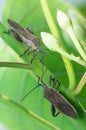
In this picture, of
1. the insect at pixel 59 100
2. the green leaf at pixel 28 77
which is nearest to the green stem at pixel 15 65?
the insect at pixel 59 100

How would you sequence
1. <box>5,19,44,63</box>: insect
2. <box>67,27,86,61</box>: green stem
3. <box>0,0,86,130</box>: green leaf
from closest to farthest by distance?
<box>67,27,86,61</box>: green stem, <box>5,19,44,63</box>: insect, <box>0,0,86,130</box>: green leaf

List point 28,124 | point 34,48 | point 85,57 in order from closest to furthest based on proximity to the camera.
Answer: point 85,57
point 34,48
point 28,124

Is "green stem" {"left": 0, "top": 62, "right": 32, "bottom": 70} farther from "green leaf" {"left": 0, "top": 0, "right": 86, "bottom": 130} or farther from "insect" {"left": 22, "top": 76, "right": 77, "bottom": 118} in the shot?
"green leaf" {"left": 0, "top": 0, "right": 86, "bottom": 130}

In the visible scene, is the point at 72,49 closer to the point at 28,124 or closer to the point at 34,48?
the point at 34,48

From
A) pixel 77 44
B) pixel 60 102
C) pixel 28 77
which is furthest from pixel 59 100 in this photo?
pixel 28 77

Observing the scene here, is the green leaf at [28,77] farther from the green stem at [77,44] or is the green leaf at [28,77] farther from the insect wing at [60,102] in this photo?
the green stem at [77,44]

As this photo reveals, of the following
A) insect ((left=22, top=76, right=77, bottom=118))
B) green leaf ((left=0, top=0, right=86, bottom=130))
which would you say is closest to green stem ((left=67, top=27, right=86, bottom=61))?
insect ((left=22, top=76, right=77, bottom=118))

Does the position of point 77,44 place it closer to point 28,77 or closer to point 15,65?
point 15,65

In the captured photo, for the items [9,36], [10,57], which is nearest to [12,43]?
[9,36]
